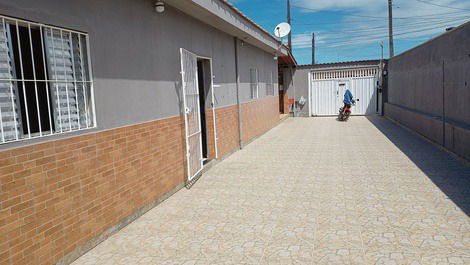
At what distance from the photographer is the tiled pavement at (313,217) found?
367 centimetres

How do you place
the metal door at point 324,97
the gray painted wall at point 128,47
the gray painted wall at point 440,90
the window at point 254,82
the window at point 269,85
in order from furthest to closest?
1. the metal door at point 324,97
2. the window at point 269,85
3. the window at point 254,82
4. the gray painted wall at point 440,90
5. the gray painted wall at point 128,47

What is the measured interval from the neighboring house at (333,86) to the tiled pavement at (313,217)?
36.9 ft

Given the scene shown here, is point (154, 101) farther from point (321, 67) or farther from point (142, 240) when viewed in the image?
point (321, 67)

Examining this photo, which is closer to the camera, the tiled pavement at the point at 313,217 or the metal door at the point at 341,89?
the tiled pavement at the point at 313,217

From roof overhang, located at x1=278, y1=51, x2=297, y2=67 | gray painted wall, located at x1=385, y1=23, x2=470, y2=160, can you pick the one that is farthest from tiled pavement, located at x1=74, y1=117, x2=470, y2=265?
roof overhang, located at x1=278, y1=51, x2=297, y2=67

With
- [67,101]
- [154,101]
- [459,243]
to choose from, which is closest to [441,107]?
[459,243]

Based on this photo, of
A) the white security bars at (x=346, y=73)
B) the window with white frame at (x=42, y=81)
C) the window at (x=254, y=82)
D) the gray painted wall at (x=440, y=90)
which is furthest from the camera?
the white security bars at (x=346, y=73)

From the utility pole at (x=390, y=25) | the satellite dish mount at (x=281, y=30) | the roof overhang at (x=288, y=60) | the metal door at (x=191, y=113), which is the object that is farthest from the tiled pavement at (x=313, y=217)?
the utility pole at (x=390, y=25)

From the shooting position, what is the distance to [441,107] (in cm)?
934

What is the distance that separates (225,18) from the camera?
24.6 ft

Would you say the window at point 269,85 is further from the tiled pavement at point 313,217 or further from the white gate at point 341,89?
the tiled pavement at point 313,217

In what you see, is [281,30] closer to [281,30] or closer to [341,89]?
[281,30]

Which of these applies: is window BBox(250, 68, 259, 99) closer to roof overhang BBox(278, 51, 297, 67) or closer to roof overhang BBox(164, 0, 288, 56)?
roof overhang BBox(164, 0, 288, 56)

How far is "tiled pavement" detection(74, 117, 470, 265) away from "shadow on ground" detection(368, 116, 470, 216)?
0.02m
